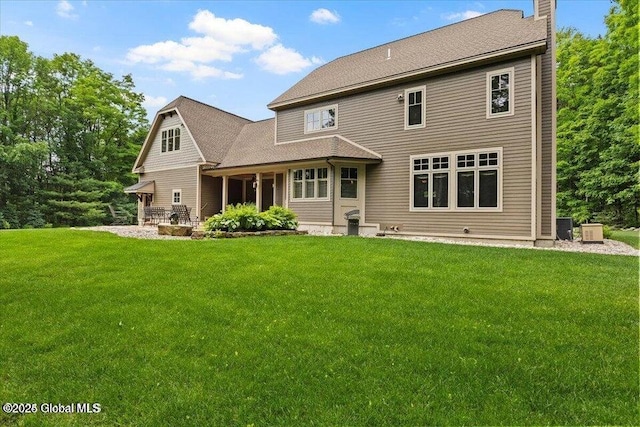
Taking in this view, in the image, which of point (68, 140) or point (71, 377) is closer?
point (71, 377)

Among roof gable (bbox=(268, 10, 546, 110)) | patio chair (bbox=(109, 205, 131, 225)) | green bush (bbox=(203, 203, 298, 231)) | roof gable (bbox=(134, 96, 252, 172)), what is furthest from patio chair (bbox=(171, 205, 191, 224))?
patio chair (bbox=(109, 205, 131, 225))

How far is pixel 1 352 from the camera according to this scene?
3562 millimetres

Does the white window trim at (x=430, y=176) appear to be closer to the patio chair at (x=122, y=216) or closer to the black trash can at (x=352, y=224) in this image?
the black trash can at (x=352, y=224)

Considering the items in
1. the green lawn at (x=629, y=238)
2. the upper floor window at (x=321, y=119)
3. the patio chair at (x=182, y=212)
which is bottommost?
the green lawn at (x=629, y=238)

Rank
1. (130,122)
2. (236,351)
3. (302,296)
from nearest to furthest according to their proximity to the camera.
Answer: (236,351), (302,296), (130,122)

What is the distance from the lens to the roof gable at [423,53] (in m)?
11.0

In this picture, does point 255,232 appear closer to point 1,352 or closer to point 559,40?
point 1,352

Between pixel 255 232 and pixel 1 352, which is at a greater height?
pixel 255 232

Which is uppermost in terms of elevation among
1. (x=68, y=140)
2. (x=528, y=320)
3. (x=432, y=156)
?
(x=68, y=140)

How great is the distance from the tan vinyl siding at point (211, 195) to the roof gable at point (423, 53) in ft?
16.9

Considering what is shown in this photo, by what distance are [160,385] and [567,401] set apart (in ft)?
9.53

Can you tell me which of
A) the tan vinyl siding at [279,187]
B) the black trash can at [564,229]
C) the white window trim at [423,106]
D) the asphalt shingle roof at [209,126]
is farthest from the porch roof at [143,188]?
the black trash can at [564,229]

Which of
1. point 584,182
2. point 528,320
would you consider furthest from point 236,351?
point 584,182

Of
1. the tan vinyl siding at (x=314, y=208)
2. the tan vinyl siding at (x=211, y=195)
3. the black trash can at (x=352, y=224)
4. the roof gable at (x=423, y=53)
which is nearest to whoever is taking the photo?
the roof gable at (x=423, y=53)
